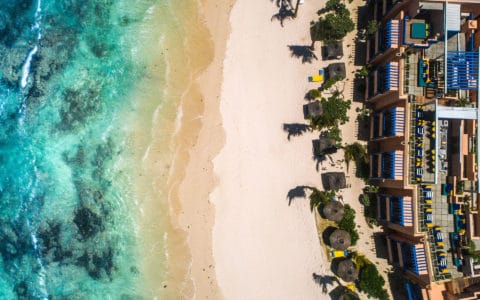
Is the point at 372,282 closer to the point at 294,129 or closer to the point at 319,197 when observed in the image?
the point at 319,197

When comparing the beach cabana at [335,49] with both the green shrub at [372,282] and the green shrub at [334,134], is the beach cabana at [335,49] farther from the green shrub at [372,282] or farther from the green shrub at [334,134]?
the green shrub at [372,282]

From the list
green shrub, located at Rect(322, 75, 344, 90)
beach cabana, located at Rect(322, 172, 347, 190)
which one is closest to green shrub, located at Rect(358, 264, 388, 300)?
beach cabana, located at Rect(322, 172, 347, 190)

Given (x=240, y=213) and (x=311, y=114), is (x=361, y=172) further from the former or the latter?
(x=240, y=213)

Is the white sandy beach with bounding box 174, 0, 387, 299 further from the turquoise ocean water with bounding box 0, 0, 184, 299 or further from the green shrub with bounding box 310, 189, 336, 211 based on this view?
the turquoise ocean water with bounding box 0, 0, 184, 299

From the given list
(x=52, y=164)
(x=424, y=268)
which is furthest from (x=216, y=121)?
(x=424, y=268)

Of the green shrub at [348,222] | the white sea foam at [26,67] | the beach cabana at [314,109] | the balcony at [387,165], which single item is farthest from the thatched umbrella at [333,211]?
the white sea foam at [26,67]

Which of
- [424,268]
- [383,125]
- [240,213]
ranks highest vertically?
[383,125]

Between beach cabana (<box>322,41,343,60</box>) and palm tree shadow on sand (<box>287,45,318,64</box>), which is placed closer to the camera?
beach cabana (<box>322,41,343,60</box>)
